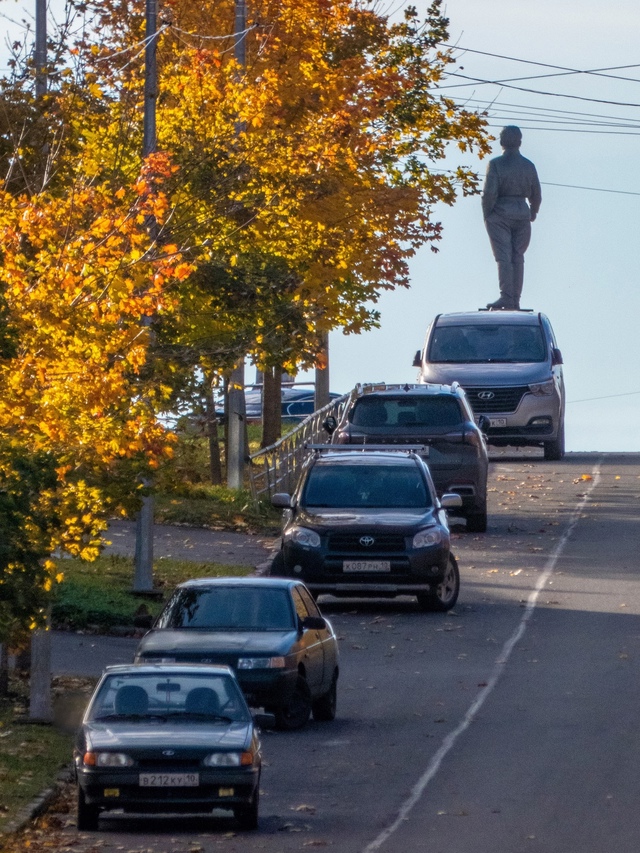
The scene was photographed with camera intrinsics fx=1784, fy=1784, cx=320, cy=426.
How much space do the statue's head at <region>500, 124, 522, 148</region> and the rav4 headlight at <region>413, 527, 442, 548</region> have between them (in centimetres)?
2486

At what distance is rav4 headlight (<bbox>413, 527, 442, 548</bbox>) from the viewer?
68.6ft

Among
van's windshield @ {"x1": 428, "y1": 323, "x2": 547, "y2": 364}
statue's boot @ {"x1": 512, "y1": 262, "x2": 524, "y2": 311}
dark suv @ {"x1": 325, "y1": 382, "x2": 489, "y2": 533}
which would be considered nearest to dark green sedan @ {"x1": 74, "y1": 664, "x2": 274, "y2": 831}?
→ dark suv @ {"x1": 325, "y1": 382, "x2": 489, "y2": 533}

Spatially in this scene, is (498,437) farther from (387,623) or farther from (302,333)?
(387,623)

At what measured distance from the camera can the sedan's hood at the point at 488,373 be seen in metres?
33.3

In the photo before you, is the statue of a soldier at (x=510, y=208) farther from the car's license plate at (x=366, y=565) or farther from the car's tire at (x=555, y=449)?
the car's license plate at (x=366, y=565)

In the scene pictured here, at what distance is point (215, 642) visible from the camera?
1447cm

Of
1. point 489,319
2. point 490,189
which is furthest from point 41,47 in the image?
point 490,189

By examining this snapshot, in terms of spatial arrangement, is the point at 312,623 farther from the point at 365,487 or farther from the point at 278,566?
the point at 365,487

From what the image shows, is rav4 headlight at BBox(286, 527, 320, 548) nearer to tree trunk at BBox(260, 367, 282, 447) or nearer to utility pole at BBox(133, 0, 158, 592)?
utility pole at BBox(133, 0, 158, 592)

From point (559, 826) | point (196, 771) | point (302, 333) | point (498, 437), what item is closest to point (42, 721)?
point (196, 771)

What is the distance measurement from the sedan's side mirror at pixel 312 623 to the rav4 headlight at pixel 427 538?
587cm

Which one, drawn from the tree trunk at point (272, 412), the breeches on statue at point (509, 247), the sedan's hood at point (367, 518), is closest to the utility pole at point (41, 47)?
the sedan's hood at point (367, 518)

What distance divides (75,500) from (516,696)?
4.62m

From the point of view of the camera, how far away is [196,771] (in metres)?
10.7
